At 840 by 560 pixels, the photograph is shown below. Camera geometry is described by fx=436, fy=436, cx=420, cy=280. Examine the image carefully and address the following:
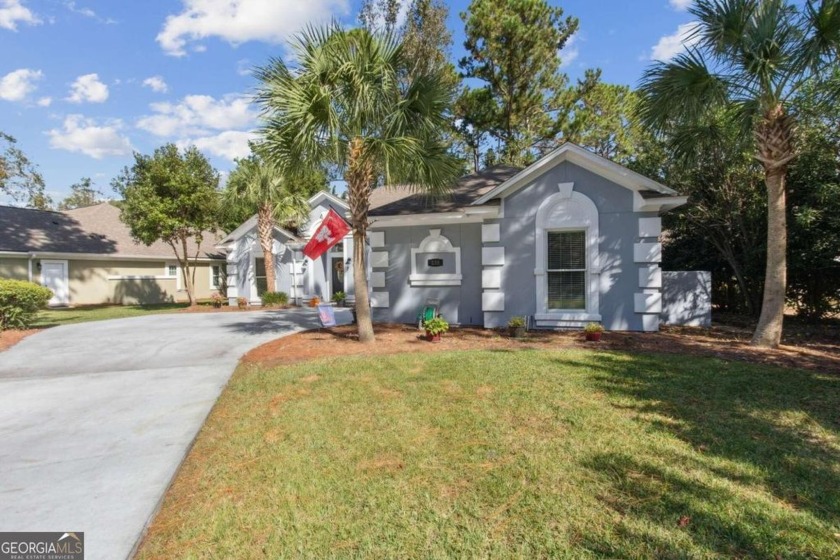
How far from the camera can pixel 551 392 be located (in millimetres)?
5883

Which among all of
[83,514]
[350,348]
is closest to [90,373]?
[350,348]

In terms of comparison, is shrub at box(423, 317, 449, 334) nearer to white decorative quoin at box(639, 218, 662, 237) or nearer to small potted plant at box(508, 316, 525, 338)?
small potted plant at box(508, 316, 525, 338)

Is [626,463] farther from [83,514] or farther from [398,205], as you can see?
[398,205]

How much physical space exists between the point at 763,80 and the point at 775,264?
339 cm

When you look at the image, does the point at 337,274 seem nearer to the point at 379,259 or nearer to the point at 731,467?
the point at 379,259

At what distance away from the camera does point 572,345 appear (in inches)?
358

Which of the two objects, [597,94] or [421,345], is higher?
[597,94]

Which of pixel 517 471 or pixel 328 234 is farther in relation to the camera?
pixel 328 234

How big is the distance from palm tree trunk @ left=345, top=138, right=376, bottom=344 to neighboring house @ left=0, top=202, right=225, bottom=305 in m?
19.6

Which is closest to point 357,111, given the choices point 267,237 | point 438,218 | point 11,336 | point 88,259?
point 438,218

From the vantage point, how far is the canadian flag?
35.8 feet

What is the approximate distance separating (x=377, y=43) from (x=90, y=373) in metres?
8.25

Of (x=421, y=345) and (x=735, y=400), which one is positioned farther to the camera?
(x=421, y=345)

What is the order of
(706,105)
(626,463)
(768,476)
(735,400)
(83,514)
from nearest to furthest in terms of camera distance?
(83,514), (768,476), (626,463), (735,400), (706,105)
